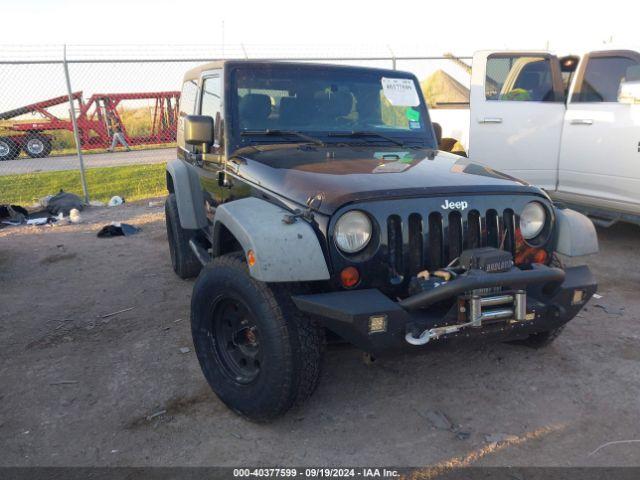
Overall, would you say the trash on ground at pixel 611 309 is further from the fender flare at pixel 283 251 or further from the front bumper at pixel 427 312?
the fender flare at pixel 283 251

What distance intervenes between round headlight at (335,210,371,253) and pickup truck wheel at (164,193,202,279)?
8.85ft

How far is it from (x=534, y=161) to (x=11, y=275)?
5.69m

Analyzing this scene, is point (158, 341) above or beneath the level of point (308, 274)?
beneath

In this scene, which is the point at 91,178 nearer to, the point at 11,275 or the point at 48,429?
the point at 11,275

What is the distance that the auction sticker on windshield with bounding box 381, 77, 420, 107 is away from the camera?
13.8ft

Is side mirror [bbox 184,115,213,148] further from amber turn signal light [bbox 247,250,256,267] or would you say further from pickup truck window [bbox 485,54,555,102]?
pickup truck window [bbox 485,54,555,102]

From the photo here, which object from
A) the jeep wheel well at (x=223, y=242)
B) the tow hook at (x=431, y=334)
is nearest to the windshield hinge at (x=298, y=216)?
the jeep wheel well at (x=223, y=242)

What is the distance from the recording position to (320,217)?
8.87 ft

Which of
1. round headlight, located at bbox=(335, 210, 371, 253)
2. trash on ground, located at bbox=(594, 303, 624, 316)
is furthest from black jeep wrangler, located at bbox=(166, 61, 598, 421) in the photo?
trash on ground, located at bbox=(594, 303, 624, 316)

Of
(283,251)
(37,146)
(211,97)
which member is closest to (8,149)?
(37,146)

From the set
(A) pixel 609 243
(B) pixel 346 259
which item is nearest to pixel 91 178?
(A) pixel 609 243

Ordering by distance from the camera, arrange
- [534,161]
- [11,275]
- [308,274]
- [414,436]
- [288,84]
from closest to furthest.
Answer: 1. [308,274]
2. [414,436]
3. [288,84]
4. [11,275]
5. [534,161]

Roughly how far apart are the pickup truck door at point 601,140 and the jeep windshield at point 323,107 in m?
2.57

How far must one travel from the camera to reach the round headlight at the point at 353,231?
2.69 m
